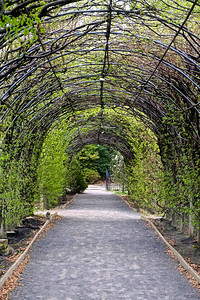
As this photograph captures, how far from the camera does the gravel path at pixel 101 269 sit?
206 inches

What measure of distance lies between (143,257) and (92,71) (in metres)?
4.79

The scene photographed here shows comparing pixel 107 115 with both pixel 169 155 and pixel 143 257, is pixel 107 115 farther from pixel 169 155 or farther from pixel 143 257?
pixel 143 257

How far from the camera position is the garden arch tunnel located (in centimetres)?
607

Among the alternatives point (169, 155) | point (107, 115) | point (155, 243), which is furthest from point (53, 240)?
point (107, 115)

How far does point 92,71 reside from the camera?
1019 cm

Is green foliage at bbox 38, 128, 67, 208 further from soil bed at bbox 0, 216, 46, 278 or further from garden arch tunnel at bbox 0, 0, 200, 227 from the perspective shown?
soil bed at bbox 0, 216, 46, 278

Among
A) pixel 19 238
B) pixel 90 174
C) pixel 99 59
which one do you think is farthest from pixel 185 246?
pixel 90 174

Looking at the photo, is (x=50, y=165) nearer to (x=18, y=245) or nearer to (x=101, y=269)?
(x=18, y=245)

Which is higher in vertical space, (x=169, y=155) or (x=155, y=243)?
(x=169, y=155)

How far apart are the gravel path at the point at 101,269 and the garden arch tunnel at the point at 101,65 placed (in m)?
1.98

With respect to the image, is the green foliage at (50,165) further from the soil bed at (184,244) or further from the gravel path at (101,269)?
the soil bed at (184,244)

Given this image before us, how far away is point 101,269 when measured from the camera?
21.4 ft

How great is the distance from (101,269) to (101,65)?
5.25 meters

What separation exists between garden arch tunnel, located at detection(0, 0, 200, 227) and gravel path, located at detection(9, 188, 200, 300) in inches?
77.9
